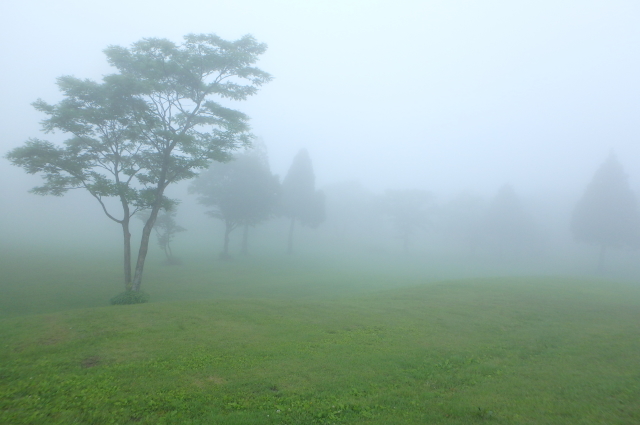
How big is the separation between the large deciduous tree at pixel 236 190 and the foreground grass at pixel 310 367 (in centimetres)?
2919

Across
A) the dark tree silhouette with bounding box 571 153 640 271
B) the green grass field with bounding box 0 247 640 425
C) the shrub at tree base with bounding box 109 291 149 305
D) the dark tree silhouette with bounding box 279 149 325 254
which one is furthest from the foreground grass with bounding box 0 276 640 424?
the dark tree silhouette with bounding box 571 153 640 271

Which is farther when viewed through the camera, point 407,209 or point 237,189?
point 407,209

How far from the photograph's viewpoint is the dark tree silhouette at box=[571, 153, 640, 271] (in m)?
47.7

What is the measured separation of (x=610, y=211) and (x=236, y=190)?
150 feet

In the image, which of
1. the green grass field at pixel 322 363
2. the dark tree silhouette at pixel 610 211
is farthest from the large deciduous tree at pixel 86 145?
the dark tree silhouette at pixel 610 211

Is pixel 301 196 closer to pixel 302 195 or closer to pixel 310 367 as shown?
pixel 302 195

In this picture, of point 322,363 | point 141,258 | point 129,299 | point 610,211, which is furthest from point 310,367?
point 610,211

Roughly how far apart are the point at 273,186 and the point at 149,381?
39848mm

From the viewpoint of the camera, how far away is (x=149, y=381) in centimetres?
759

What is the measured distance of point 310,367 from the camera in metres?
8.66

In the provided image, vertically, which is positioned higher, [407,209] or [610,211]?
[407,209]

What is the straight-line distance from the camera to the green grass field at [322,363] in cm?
651

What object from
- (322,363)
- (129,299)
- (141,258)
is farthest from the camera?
(141,258)

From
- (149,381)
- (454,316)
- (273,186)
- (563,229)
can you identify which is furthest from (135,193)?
(563,229)
